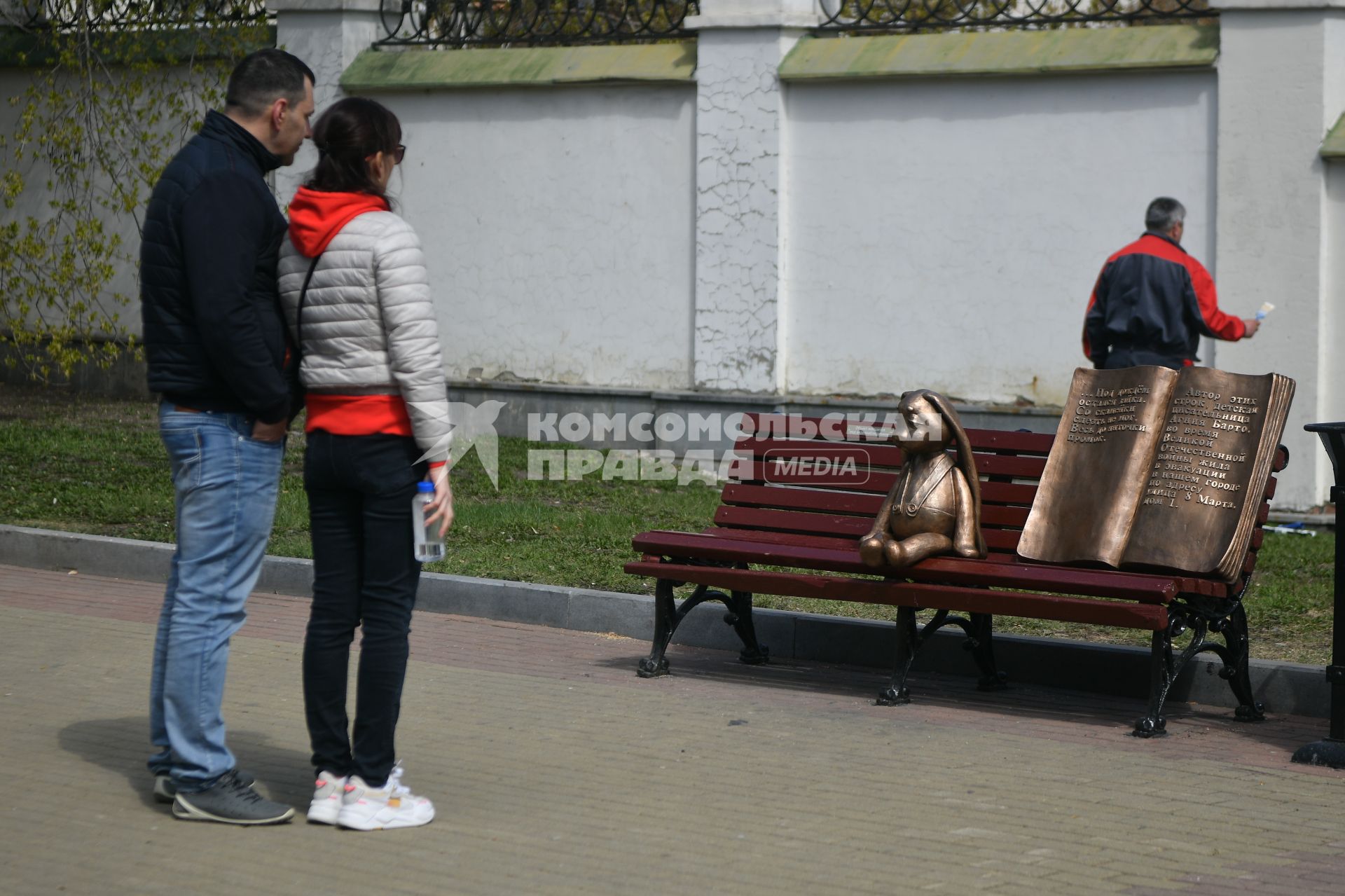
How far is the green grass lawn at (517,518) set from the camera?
766 centimetres

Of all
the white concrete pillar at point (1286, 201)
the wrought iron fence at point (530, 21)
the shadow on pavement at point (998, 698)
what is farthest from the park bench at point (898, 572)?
the wrought iron fence at point (530, 21)

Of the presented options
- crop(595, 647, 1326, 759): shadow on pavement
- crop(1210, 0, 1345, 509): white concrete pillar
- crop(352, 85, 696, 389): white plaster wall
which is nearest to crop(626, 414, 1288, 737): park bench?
crop(595, 647, 1326, 759): shadow on pavement

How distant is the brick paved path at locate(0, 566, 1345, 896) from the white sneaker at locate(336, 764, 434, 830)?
0.15 ft

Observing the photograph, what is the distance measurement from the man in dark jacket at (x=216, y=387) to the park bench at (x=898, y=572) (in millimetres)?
2317

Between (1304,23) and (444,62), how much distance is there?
679 centimetres

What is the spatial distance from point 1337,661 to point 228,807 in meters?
3.59

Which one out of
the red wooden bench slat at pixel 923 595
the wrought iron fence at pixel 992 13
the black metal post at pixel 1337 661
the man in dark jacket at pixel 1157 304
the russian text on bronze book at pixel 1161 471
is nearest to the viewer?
the black metal post at pixel 1337 661

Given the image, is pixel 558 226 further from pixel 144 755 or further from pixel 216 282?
pixel 216 282

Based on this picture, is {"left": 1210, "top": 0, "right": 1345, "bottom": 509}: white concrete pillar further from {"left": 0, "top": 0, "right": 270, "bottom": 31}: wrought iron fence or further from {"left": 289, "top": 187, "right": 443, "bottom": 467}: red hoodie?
{"left": 0, "top": 0, "right": 270, "bottom": 31}: wrought iron fence

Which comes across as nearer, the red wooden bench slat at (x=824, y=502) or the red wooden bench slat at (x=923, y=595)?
the red wooden bench slat at (x=923, y=595)

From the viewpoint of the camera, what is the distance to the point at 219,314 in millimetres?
4445

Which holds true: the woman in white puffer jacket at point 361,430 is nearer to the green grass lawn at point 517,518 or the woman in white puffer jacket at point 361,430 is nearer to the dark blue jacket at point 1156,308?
the green grass lawn at point 517,518

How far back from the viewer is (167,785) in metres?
4.80

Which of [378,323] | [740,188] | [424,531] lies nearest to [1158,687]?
[424,531]
